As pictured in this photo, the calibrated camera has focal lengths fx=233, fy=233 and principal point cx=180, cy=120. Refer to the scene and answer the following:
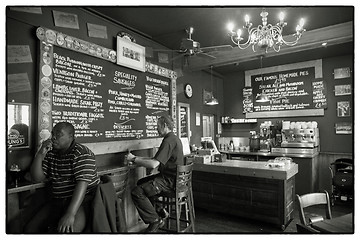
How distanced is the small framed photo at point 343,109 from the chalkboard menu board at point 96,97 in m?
4.25

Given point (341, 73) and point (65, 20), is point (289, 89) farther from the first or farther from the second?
point (65, 20)

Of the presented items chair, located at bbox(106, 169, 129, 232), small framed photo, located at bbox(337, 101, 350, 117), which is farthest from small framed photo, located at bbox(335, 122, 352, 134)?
chair, located at bbox(106, 169, 129, 232)

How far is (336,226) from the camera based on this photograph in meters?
1.71

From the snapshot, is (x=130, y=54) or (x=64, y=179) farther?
(x=130, y=54)

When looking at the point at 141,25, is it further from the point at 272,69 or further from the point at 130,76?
the point at 272,69

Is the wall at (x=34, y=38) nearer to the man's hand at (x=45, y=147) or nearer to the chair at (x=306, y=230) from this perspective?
the man's hand at (x=45, y=147)

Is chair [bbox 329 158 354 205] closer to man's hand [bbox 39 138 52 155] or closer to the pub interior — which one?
the pub interior

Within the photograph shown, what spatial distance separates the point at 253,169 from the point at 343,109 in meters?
3.57

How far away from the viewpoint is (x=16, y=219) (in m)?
2.18

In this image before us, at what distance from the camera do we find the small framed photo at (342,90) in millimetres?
5371

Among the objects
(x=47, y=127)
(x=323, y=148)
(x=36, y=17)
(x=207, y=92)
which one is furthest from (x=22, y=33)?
Answer: (x=323, y=148)

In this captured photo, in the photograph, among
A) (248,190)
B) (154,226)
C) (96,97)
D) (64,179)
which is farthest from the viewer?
(248,190)

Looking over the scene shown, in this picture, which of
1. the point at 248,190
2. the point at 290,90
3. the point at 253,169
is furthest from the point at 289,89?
the point at 248,190

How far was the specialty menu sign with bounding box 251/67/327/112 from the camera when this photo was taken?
19.1 feet
